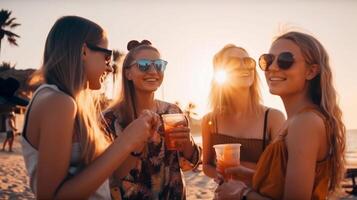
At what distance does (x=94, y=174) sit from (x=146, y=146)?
162 centimetres

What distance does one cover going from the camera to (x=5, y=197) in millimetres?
9289

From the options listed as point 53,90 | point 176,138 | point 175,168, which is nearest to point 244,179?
point 176,138

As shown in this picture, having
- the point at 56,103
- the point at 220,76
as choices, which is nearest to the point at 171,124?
the point at 220,76

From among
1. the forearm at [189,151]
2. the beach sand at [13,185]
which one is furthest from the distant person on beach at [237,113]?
the beach sand at [13,185]

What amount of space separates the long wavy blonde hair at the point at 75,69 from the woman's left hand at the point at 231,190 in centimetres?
93

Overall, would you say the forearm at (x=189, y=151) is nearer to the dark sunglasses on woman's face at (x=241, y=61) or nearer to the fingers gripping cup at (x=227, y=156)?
the fingers gripping cup at (x=227, y=156)

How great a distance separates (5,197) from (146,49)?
Result: 7.31 meters

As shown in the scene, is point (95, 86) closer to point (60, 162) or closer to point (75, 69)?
point (75, 69)

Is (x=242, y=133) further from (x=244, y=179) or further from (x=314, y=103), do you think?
(x=314, y=103)

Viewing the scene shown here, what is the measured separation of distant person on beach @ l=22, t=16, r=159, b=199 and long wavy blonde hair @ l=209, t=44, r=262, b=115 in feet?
Result: 5.65

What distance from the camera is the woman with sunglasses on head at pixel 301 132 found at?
2.20m

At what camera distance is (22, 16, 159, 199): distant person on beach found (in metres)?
2.03

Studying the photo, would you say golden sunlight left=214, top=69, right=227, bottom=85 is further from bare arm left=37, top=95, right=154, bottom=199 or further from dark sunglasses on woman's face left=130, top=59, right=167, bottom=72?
bare arm left=37, top=95, right=154, bottom=199

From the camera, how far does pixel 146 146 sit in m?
3.76
